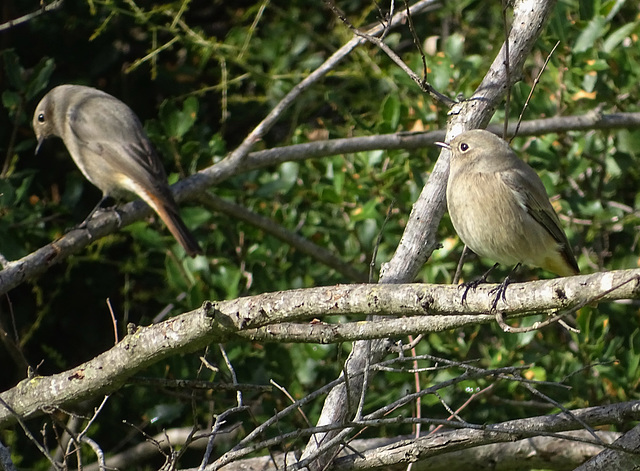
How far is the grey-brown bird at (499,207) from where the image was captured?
4.21 metres

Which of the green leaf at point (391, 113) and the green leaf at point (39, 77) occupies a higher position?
the green leaf at point (39, 77)

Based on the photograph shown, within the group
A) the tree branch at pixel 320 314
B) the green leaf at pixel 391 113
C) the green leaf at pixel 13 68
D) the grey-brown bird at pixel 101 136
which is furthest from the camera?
the grey-brown bird at pixel 101 136

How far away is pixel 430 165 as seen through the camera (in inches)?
241

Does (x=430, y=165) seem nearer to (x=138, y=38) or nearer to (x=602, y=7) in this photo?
(x=602, y=7)

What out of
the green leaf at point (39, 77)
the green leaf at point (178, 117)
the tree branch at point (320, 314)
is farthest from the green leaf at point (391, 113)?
the tree branch at point (320, 314)

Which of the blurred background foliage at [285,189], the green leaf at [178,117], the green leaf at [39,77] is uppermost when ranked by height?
the green leaf at [39,77]

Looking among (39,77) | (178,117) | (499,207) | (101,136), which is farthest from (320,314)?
(101,136)

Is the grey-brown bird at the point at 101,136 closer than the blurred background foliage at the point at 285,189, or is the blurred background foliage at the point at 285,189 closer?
the blurred background foliage at the point at 285,189

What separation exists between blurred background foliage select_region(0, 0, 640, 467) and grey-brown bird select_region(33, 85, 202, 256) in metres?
0.22

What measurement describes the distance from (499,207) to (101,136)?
3.64 metres

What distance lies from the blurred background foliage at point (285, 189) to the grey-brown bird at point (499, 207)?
0.90m

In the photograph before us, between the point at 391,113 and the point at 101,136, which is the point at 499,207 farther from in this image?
the point at 101,136

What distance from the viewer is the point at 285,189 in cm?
590

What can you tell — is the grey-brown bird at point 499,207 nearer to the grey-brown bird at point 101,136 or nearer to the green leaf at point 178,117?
Result: the green leaf at point 178,117
